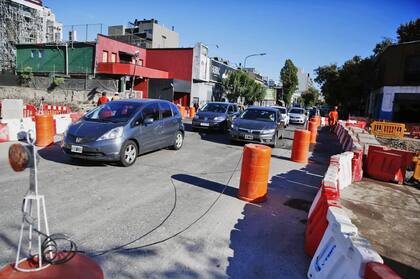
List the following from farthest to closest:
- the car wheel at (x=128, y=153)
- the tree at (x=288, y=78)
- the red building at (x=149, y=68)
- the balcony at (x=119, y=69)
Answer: the tree at (x=288, y=78)
the red building at (x=149, y=68)
the balcony at (x=119, y=69)
the car wheel at (x=128, y=153)

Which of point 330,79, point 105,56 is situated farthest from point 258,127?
point 330,79

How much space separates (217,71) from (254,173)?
40.8 m

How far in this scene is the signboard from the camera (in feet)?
142

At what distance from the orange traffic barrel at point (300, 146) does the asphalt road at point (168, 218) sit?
195 cm

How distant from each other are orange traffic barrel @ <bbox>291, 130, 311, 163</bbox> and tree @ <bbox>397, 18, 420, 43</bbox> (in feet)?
141

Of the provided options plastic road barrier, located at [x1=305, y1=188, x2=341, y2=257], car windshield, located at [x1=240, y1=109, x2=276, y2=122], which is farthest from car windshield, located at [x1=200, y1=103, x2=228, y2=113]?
plastic road barrier, located at [x1=305, y1=188, x2=341, y2=257]

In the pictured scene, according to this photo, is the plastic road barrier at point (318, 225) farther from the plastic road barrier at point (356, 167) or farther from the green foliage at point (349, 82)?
the green foliage at point (349, 82)

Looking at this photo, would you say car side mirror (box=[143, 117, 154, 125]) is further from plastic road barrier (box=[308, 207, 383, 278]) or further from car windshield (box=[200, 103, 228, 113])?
car windshield (box=[200, 103, 228, 113])

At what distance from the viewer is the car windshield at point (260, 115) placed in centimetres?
1309

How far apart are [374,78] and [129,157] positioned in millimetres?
40021

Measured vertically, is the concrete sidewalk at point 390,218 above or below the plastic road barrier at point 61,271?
below

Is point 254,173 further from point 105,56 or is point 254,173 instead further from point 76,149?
point 105,56

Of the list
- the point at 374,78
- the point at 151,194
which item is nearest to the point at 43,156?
the point at 151,194

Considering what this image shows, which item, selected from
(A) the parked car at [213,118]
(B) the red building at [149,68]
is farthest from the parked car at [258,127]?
(B) the red building at [149,68]
